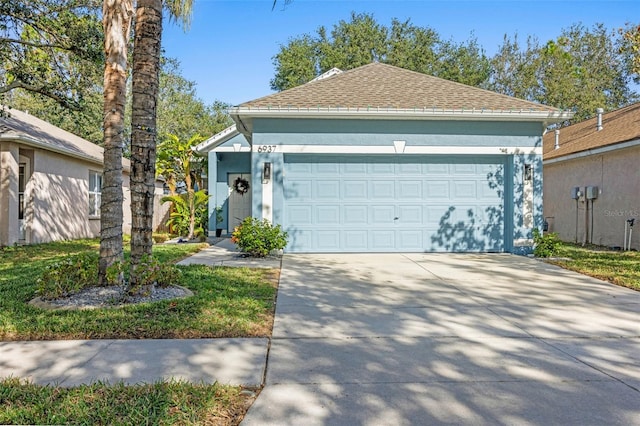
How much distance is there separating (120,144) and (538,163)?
9211mm

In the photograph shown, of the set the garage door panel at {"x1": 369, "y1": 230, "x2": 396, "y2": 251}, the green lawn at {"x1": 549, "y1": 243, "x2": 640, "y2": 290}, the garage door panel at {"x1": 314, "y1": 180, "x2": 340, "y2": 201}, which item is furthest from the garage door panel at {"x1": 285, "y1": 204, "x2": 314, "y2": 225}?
the green lawn at {"x1": 549, "y1": 243, "x2": 640, "y2": 290}

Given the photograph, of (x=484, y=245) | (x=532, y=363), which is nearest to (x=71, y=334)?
(x=532, y=363)

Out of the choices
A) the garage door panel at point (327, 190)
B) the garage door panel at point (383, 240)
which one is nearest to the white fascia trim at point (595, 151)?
the garage door panel at point (383, 240)

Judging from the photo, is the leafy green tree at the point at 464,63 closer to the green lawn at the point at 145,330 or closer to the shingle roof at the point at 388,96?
the shingle roof at the point at 388,96

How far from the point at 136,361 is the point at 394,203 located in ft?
27.1

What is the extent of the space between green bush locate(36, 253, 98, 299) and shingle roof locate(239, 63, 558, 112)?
541cm

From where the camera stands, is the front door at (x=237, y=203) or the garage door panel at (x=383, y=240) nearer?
the garage door panel at (x=383, y=240)

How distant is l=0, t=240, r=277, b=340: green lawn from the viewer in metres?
4.52

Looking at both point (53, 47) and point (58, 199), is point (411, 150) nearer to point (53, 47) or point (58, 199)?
point (53, 47)

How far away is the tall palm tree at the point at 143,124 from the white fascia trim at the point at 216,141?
9.96 m

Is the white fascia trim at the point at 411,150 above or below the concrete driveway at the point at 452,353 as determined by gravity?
above

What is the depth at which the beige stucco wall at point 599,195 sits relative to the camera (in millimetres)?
12477

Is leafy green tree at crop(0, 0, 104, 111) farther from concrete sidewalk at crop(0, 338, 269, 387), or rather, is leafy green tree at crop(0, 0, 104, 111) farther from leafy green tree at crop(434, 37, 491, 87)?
leafy green tree at crop(434, 37, 491, 87)

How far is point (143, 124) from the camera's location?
5.80m
